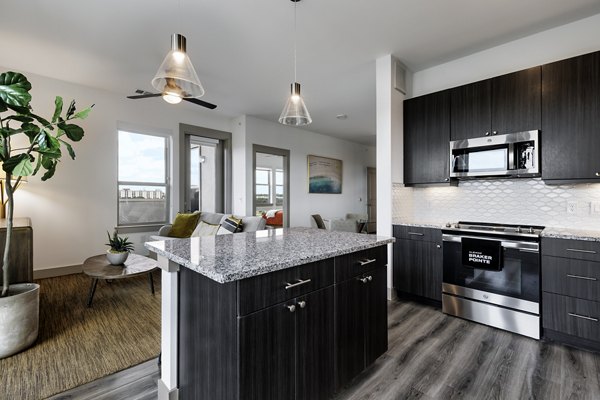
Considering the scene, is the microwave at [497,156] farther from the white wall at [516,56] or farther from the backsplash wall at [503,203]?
the white wall at [516,56]

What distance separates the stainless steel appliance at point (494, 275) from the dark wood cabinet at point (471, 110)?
3.28 feet

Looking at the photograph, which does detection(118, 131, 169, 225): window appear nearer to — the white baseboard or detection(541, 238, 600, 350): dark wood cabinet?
the white baseboard

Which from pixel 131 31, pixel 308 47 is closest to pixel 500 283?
pixel 308 47

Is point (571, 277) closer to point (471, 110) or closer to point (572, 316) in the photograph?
point (572, 316)

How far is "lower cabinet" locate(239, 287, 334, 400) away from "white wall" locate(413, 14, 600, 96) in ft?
10.3

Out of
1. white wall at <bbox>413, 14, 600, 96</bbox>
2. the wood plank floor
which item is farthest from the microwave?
the wood plank floor

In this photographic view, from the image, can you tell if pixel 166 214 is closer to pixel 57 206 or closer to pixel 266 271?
pixel 57 206

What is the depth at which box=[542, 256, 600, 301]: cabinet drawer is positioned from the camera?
2.11 metres

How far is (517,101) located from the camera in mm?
2680

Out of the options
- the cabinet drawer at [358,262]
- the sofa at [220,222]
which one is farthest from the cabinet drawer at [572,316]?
the sofa at [220,222]

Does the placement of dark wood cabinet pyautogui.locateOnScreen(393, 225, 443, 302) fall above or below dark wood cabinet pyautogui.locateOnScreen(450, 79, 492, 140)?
below

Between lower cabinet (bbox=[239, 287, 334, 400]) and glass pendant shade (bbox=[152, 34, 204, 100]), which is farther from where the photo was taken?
glass pendant shade (bbox=[152, 34, 204, 100])

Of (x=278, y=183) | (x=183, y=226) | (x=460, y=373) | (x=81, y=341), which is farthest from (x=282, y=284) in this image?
(x=278, y=183)

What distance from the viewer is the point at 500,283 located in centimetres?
254
